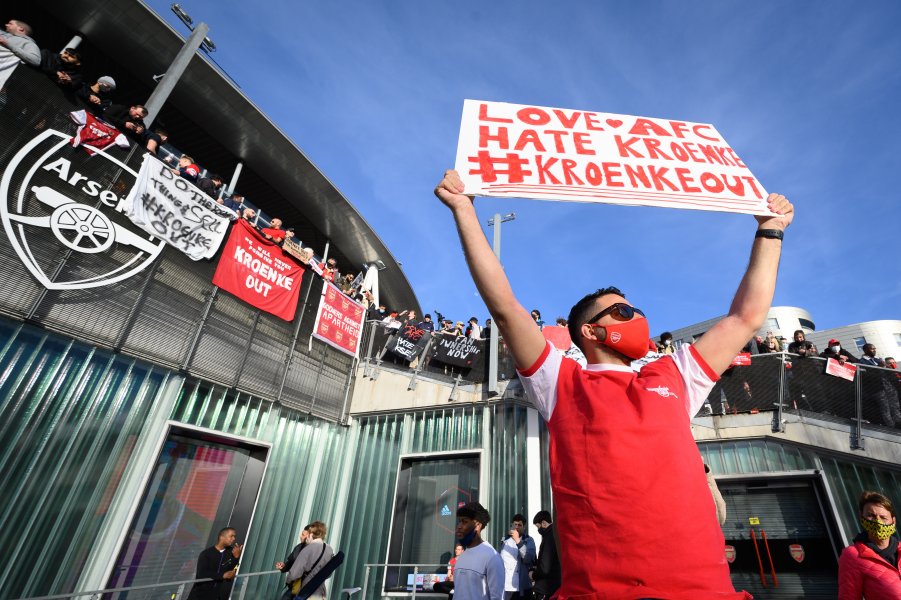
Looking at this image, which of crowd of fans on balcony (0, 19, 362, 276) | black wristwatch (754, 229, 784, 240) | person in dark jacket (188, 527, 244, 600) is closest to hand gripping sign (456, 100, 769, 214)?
black wristwatch (754, 229, 784, 240)

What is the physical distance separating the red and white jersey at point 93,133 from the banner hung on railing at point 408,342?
23.7 feet

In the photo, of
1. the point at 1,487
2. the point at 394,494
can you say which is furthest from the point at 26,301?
the point at 394,494

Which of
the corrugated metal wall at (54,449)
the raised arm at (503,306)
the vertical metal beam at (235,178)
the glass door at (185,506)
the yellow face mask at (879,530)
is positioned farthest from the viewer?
the vertical metal beam at (235,178)

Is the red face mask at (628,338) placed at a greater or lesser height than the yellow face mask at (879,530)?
greater

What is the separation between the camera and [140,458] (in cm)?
743

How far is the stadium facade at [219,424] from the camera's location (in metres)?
6.41

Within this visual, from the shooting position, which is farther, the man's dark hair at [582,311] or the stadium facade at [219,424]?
the stadium facade at [219,424]

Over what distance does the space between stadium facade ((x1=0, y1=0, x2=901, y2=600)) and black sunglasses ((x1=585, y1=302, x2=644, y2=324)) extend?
7.86 meters

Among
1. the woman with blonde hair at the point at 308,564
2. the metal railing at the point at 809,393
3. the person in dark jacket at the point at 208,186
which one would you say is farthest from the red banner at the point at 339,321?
the metal railing at the point at 809,393

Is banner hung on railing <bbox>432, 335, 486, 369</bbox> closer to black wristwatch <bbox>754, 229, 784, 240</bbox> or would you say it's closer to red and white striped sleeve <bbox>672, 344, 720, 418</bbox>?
black wristwatch <bbox>754, 229, 784, 240</bbox>

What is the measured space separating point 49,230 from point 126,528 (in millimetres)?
4677

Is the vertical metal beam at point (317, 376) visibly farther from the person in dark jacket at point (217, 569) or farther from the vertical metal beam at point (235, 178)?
the vertical metal beam at point (235, 178)

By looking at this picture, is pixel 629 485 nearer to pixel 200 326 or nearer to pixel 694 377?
pixel 694 377

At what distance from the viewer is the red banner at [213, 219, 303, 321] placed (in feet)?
30.1
